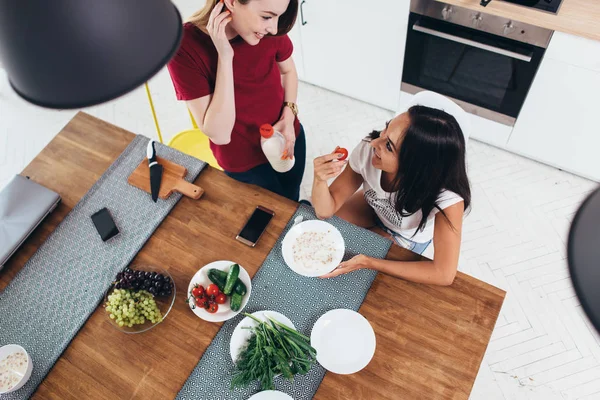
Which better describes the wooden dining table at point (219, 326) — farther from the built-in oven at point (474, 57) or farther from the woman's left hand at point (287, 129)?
the built-in oven at point (474, 57)

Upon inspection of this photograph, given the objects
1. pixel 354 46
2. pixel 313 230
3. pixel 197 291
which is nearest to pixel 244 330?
pixel 197 291

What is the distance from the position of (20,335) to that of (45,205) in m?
0.45

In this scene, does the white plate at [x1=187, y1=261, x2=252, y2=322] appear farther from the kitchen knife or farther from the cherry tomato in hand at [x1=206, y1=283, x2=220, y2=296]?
the kitchen knife

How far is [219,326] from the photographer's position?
4.79 ft

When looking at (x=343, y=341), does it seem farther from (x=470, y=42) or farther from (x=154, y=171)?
(x=470, y=42)

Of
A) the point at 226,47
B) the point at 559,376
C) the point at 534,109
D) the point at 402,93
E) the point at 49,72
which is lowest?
the point at 559,376

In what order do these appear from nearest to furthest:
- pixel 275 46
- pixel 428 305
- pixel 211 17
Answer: pixel 211 17, pixel 428 305, pixel 275 46

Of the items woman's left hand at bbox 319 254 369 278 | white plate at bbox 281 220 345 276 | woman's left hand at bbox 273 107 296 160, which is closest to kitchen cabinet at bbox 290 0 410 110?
woman's left hand at bbox 273 107 296 160

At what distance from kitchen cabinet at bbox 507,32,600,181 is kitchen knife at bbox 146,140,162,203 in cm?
175

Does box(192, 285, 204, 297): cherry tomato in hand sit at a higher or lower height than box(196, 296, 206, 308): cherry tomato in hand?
higher

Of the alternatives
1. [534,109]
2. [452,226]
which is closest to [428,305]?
[452,226]

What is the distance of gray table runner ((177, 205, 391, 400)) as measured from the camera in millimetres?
1358

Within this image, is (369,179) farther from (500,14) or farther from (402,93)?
(402,93)

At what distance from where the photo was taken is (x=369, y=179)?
1.74m
